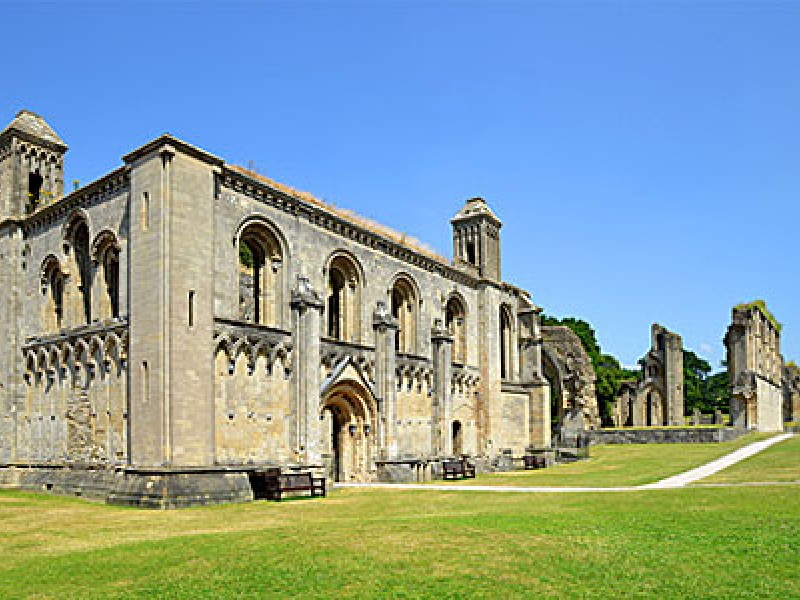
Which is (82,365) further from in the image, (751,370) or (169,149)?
(751,370)

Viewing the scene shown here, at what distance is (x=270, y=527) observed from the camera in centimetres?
1300

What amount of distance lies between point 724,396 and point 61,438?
299ft

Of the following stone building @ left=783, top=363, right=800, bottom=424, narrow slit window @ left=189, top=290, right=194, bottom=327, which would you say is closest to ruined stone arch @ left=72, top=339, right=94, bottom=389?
narrow slit window @ left=189, top=290, right=194, bottom=327

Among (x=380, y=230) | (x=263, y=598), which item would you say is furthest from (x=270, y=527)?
(x=380, y=230)

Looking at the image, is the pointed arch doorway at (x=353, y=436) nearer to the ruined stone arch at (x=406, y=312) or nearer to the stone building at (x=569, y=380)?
the ruined stone arch at (x=406, y=312)

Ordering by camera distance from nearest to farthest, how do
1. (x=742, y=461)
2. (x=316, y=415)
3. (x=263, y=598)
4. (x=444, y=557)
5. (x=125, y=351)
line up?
(x=263, y=598) → (x=444, y=557) → (x=125, y=351) → (x=316, y=415) → (x=742, y=461)

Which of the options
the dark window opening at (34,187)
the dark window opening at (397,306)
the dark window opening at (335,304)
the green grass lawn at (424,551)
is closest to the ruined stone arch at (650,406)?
the dark window opening at (397,306)

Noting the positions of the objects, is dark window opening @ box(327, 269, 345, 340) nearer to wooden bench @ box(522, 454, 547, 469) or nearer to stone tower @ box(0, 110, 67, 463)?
stone tower @ box(0, 110, 67, 463)

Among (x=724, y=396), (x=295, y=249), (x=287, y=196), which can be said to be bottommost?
(x=724, y=396)

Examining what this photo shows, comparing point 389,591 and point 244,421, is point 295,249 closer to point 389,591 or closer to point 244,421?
point 244,421

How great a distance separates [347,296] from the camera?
85.5ft

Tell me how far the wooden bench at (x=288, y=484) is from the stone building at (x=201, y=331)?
2.39 feet

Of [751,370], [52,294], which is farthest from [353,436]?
[751,370]

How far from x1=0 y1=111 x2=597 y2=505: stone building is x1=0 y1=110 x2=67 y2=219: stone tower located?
0.07m
